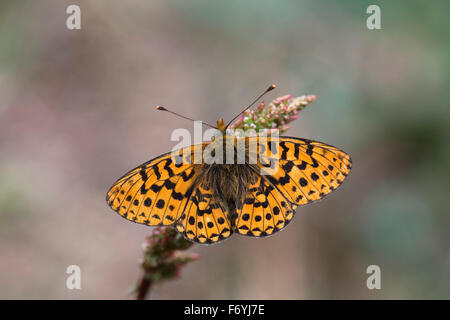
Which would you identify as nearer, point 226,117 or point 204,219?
point 204,219

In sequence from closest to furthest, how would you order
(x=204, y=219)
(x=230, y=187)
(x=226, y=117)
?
1. (x=204, y=219)
2. (x=230, y=187)
3. (x=226, y=117)

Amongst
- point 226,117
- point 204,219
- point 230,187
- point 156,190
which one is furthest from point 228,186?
point 226,117

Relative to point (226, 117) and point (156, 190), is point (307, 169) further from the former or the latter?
point (226, 117)

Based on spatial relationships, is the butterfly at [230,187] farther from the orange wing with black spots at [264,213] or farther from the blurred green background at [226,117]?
the blurred green background at [226,117]

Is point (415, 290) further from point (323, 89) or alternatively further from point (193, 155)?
point (193, 155)

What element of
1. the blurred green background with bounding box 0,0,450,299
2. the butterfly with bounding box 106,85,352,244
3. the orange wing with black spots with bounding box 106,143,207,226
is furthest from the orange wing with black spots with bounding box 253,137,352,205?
the blurred green background with bounding box 0,0,450,299

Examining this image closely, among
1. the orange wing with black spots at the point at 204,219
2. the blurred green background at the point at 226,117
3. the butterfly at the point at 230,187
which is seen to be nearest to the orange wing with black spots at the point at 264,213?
the butterfly at the point at 230,187

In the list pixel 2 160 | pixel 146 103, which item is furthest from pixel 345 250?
pixel 2 160
